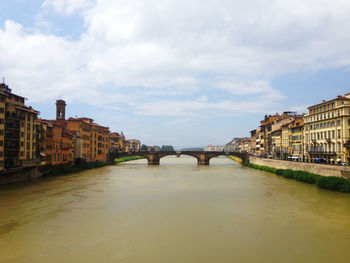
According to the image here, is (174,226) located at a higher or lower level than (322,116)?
lower

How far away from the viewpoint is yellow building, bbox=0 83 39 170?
33812 millimetres

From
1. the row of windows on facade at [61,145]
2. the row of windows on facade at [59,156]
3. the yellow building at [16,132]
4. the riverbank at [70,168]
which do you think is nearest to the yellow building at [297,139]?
the riverbank at [70,168]

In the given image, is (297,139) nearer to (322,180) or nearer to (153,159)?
(322,180)

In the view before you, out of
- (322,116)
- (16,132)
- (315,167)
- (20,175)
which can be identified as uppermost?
(322,116)

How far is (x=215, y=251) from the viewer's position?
47.2ft

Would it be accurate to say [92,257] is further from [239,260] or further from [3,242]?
[239,260]

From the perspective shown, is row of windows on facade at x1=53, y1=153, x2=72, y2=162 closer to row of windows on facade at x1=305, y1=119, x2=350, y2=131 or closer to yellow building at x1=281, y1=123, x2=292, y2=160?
row of windows on facade at x1=305, y1=119, x2=350, y2=131

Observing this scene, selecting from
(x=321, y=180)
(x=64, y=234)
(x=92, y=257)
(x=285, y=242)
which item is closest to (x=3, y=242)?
(x=64, y=234)

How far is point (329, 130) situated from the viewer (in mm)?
40938

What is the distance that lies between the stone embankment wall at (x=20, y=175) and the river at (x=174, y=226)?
15.0 ft

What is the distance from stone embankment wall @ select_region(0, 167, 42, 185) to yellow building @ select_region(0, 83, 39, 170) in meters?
1.13

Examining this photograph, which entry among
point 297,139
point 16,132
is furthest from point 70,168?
point 297,139

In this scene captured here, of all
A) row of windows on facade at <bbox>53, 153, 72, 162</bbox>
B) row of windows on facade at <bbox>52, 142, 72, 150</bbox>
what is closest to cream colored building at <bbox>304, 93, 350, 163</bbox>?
row of windows on facade at <bbox>52, 142, 72, 150</bbox>

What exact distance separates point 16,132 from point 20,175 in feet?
20.1
